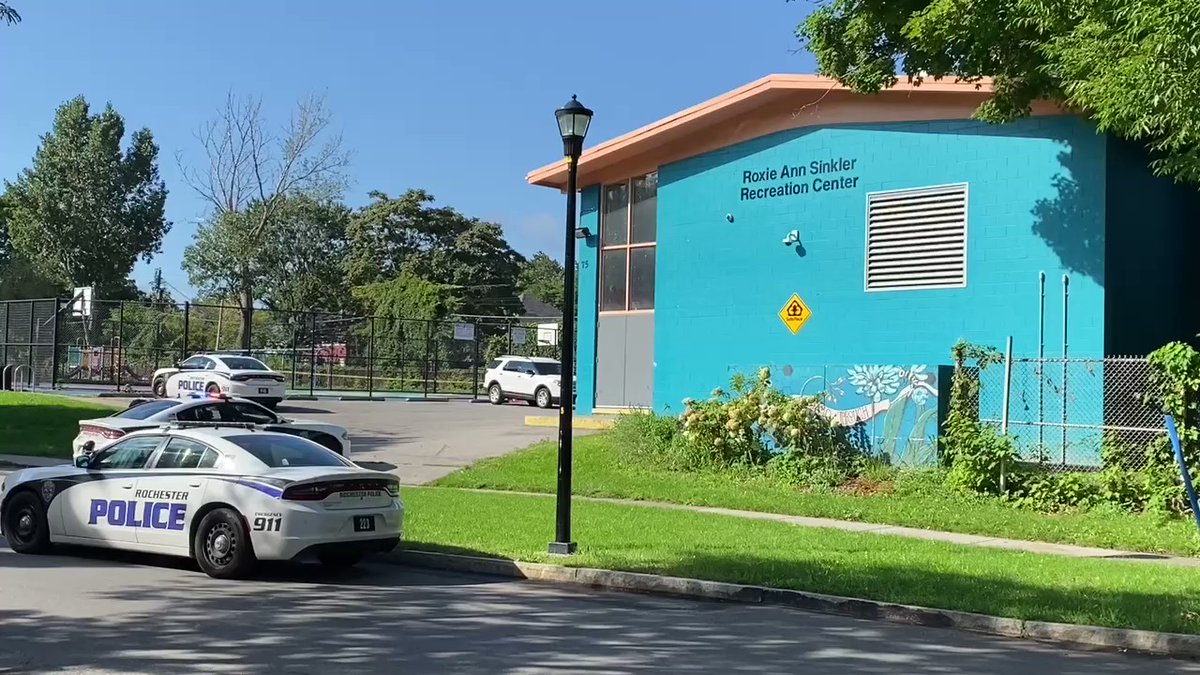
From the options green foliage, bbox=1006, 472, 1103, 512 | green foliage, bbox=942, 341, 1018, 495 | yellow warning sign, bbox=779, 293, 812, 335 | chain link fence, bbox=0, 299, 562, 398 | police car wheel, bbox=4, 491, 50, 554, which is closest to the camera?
police car wheel, bbox=4, 491, 50, 554

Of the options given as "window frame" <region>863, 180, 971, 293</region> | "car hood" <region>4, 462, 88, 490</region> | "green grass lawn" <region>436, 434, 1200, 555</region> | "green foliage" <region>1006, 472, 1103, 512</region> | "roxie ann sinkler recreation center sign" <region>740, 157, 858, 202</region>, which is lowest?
"green grass lawn" <region>436, 434, 1200, 555</region>

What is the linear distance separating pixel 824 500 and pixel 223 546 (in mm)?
8852

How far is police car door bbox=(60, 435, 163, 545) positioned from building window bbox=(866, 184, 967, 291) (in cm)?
1342

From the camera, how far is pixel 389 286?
62750 millimetres

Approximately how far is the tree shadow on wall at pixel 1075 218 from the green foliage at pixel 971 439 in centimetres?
211

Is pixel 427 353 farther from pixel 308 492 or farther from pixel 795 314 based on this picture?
pixel 308 492

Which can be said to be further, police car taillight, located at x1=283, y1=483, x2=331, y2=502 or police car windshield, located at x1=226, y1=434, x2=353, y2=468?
police car windshield, located at x1=226, y1=434, x2=353, y2=468

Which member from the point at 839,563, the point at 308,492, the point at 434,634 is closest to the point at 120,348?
the point at 308,492

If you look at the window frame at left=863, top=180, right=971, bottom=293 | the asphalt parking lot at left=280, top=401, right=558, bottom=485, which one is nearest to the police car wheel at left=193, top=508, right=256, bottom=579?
the asphalt parking lot at left=280, top=401, right=558, bottom=485

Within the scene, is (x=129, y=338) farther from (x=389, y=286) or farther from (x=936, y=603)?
(x=936, y=603)

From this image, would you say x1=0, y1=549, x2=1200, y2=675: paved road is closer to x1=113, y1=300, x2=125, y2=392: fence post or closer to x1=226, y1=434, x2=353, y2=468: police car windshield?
x1=226, y1=434, x2=353, y2=468: police car windshield

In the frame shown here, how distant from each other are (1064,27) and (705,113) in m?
10.1

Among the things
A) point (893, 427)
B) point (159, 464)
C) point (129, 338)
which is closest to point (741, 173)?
point (893, 427)

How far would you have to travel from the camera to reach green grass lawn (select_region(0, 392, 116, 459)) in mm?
23005
